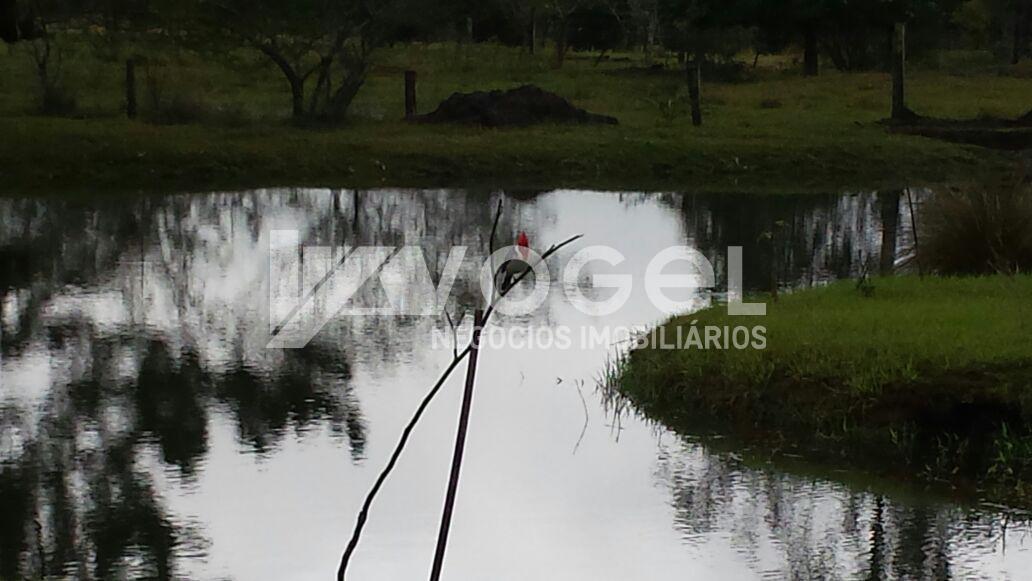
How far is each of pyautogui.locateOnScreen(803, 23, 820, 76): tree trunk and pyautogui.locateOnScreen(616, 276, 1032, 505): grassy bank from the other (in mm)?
27004

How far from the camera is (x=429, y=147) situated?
21.5 meters

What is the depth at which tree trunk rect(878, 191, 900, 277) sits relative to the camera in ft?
42.9

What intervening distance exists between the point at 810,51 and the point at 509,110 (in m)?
13.8

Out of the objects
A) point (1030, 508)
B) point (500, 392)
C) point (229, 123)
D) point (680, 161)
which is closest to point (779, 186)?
point (680, 161)

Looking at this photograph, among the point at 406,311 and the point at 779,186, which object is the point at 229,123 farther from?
the point at 406,311

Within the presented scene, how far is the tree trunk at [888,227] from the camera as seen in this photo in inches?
515

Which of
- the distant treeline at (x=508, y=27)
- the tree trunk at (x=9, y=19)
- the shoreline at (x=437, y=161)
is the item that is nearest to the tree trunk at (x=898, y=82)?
the shoreline at (x=437, y=161)

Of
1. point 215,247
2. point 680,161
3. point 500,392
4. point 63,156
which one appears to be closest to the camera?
point 500,392

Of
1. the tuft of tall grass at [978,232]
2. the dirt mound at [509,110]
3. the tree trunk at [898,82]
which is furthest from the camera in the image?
the tree trunk at [898,82]

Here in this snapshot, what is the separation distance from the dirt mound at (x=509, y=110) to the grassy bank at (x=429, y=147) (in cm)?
59

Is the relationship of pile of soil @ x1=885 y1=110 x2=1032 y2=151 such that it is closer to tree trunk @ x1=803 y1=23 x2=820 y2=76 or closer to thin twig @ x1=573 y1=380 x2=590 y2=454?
tree trunk @ x1=803 y1=23 x2=820 y2=76

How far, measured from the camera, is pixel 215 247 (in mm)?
14898

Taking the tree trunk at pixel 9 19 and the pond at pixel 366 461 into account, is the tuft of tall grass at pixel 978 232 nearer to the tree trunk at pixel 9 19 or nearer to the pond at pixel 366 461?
the pond at pixel 366 461

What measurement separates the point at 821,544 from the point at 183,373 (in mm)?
4521
